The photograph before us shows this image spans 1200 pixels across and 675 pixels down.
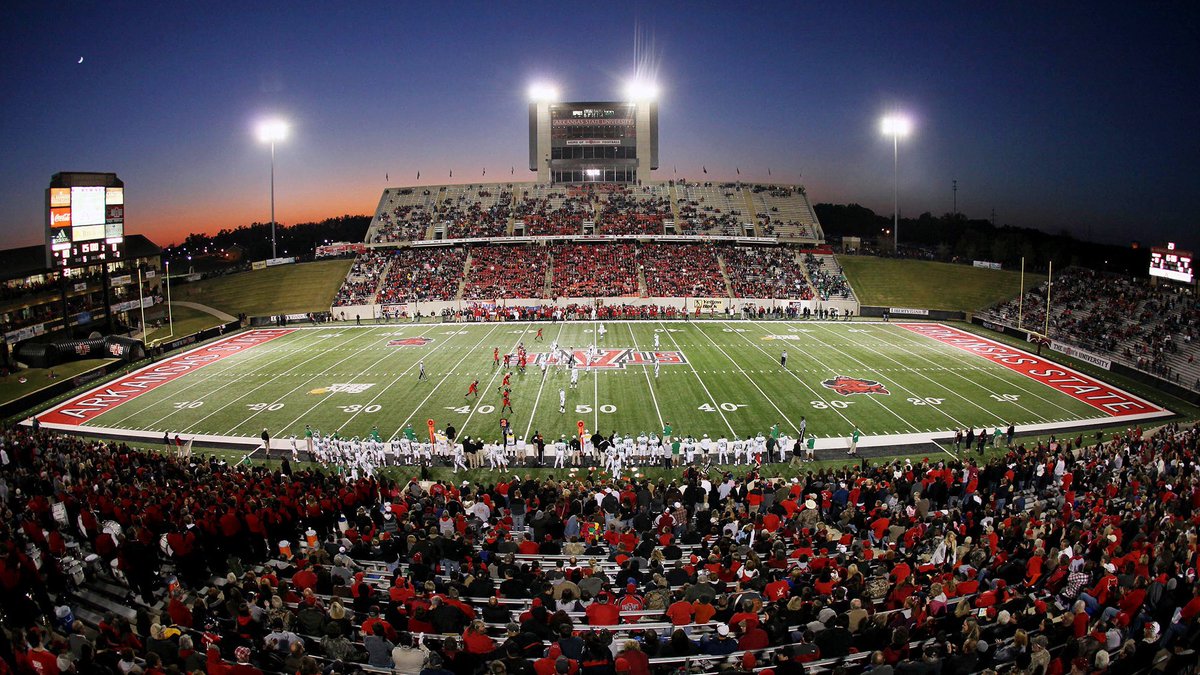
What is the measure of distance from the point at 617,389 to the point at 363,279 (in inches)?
1506

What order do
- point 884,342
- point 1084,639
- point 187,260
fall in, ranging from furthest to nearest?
point 187,260
point 884,342
point 1084,639

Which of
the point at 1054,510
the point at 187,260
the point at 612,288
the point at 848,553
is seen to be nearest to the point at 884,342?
the point at 612,288

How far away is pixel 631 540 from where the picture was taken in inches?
427

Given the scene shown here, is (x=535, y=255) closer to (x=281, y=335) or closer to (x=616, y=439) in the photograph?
(x=281, y=335)

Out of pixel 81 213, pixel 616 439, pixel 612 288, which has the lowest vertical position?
pixel 616 439

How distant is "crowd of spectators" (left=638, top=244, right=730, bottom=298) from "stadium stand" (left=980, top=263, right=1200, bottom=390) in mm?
20725

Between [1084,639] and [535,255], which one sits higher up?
[535,255]

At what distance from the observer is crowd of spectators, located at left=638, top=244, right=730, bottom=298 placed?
56.7 meters

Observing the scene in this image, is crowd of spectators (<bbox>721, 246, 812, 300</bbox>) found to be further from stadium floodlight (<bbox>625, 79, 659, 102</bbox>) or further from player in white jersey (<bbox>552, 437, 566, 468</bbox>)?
player in white jersey (<bbox>552, 437, 566, 468</bbox>)

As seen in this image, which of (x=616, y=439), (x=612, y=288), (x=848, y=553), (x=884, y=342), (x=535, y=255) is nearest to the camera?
(x=848, y=553)

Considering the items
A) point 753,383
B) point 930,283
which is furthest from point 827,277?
point 753,383

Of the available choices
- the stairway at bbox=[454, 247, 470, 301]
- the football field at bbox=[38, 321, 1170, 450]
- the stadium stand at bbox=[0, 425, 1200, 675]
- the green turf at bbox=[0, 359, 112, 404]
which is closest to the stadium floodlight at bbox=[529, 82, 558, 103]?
the stairway at bbox=[454, 247, 470, 301]

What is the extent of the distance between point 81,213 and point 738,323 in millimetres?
40692

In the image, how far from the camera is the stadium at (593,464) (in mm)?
7426
